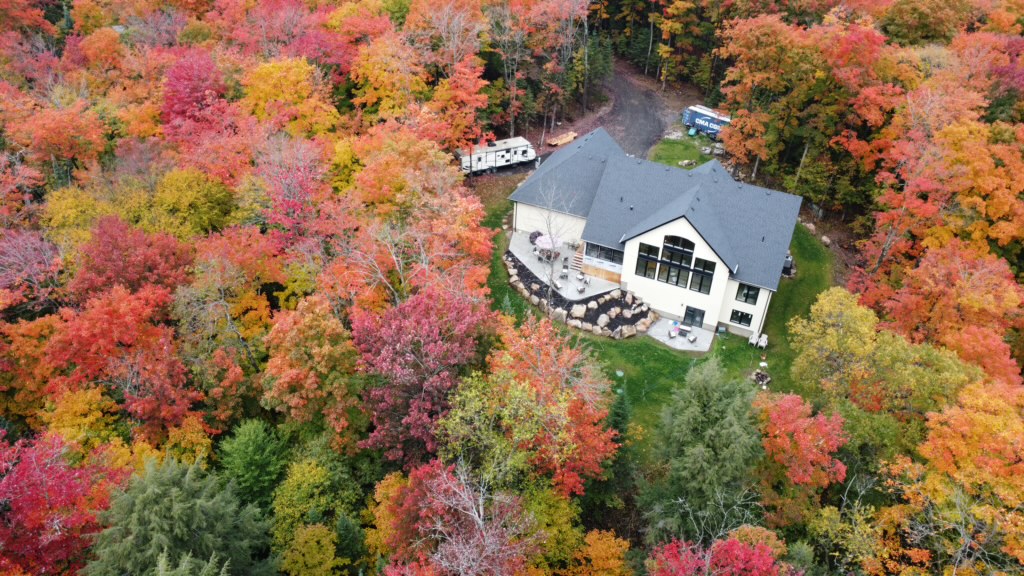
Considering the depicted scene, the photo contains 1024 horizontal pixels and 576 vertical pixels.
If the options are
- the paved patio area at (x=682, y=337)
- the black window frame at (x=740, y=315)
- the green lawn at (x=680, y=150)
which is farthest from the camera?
the green lawn at (x=680, y=150)

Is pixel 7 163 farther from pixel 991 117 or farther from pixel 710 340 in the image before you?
pixel 991 117

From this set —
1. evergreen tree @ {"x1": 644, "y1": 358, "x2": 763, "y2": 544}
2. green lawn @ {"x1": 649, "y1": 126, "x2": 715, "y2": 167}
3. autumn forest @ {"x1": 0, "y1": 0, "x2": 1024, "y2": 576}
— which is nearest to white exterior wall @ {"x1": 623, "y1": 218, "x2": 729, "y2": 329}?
autumn forest @ {"x1": 0, "y1": 0, "x2": 1024, "y2": 576}

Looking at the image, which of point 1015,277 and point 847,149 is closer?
point 1015,277

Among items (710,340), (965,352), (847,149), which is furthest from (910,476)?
(847,149)

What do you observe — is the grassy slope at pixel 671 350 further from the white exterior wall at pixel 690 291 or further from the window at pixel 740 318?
the white exterior wall at pixel 690 291

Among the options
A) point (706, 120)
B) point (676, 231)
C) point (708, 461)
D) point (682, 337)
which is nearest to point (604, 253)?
point (676, 231)

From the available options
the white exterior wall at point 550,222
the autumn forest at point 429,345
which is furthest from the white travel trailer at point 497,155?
the white exterior wall at point 550,222
